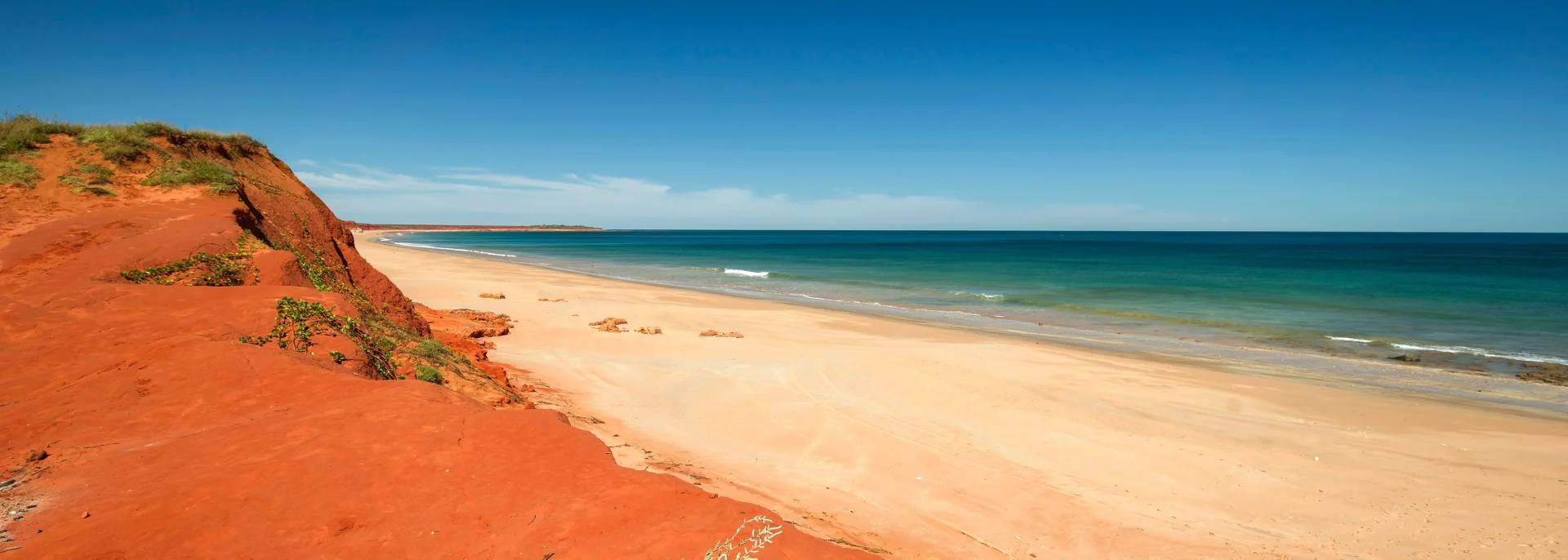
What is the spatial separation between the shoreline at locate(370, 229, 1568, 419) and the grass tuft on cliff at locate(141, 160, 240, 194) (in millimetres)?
18107

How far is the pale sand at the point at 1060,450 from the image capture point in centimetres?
687

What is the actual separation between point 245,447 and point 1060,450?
30.6ft

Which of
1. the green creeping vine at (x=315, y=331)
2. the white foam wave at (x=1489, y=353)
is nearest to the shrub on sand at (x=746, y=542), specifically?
the green creeping vine at (x=315, y=331)

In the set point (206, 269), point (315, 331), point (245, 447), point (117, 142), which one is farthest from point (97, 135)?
point (245, 447)

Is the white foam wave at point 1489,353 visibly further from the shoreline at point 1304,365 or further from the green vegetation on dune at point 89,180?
the green vegetation on dune at point 89,180

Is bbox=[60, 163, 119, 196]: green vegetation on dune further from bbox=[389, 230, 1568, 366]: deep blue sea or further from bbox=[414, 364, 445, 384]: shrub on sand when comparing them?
bbox=[389, 230, 1568, 366]: deep blue sea

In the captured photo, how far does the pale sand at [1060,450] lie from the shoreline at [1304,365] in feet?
3.79

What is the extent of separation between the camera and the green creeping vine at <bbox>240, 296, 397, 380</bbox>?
25.0 ft

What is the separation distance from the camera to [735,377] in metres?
12.7

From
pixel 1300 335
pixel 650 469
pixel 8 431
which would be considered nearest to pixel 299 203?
pixel 8 431

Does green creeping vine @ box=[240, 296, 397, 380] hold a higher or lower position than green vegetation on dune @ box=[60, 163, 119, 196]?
lower

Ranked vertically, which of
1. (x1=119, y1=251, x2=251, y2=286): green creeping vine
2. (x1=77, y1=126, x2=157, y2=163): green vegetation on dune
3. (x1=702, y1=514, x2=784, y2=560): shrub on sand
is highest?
(x1=77, y1=126, x2=157, y2=163): green vegetation on dune

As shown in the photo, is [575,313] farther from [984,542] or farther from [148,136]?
[984,542]

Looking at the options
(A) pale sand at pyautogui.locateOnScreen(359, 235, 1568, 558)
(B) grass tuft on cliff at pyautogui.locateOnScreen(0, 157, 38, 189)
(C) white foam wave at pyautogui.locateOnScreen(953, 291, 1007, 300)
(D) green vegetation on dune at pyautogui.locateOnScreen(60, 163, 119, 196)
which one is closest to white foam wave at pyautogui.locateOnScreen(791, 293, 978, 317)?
(C) white foam wave at pyautogui.locateOnScreen(953, 291, 1007, 300)
